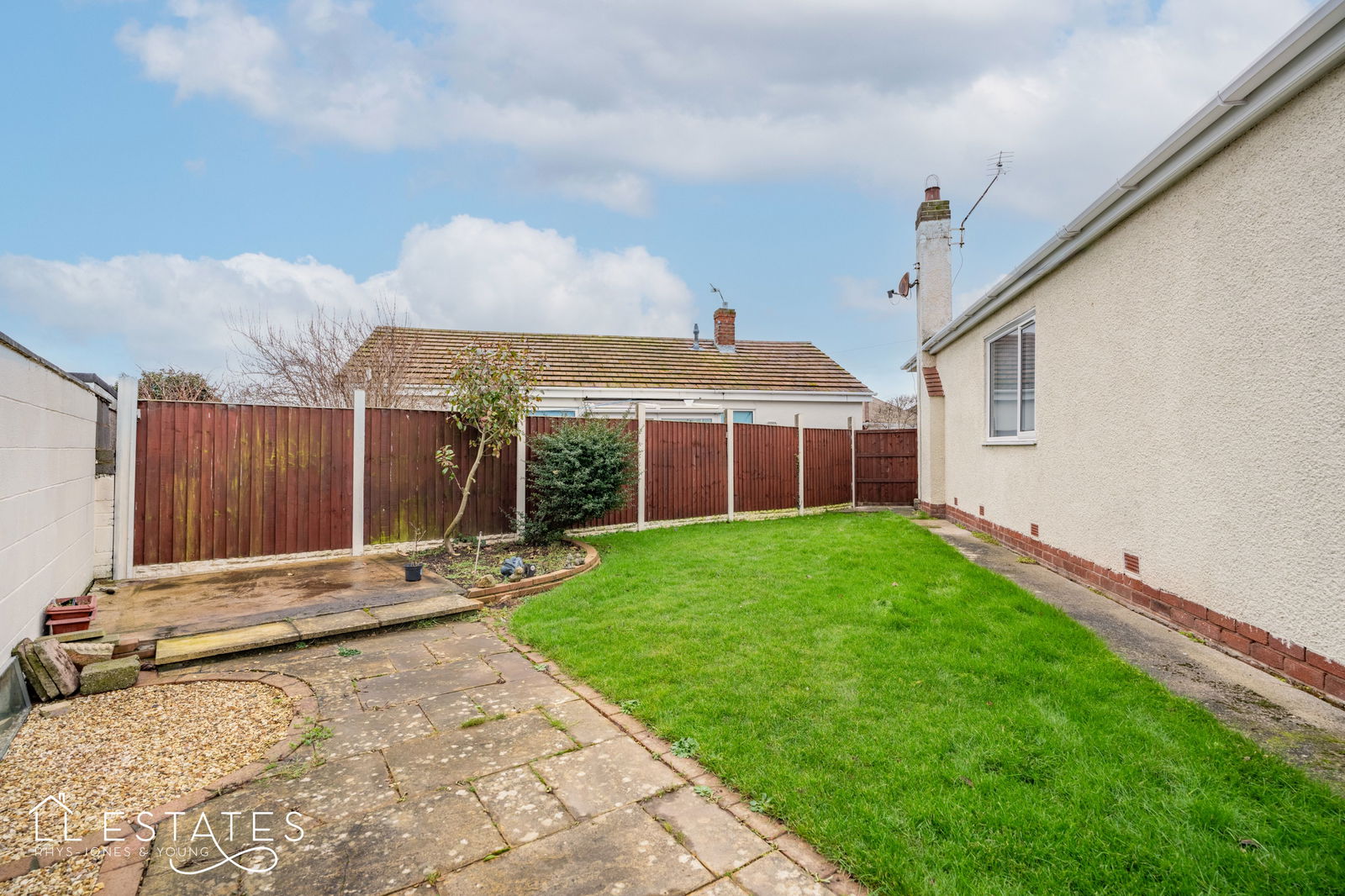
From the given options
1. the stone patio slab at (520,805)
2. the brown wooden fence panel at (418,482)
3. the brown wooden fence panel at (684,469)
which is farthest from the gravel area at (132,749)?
the brown wooden fence panel at (684,469)

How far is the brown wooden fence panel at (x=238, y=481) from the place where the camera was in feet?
21.6

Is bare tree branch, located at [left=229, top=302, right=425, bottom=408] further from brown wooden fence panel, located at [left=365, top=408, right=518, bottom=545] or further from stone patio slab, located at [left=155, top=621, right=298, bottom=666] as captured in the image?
stone patio slab, located at [left=155, top=621, right=298, bottom=666]

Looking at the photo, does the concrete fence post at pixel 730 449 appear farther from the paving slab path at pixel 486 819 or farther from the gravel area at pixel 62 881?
the gravel area at pixel 62 881

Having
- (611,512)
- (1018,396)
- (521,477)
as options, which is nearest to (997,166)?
(1018,396)

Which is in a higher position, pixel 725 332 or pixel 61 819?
pixel 725 332

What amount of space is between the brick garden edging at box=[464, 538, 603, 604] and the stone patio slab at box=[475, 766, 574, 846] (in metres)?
3.35

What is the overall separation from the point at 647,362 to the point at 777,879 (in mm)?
15295

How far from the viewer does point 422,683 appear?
3.89m

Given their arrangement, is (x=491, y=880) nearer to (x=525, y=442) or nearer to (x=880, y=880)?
(x=880, y=880)

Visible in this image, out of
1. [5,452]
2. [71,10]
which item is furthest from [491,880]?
[71,10]

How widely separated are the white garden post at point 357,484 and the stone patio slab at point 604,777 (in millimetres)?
5951

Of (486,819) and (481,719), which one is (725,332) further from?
(486,819)

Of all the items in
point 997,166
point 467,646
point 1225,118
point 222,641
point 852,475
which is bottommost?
point 467,646

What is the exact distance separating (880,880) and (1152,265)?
16.7ft
